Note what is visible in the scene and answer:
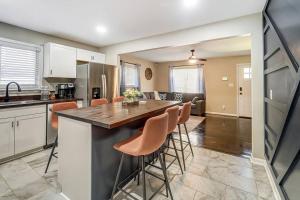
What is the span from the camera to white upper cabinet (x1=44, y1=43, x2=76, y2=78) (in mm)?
3400

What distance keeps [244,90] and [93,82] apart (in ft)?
18.6

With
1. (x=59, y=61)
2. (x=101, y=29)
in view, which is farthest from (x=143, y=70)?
(x=59, y=61)

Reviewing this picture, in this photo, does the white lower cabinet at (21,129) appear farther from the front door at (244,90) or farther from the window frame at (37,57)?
the front door at (244,90)

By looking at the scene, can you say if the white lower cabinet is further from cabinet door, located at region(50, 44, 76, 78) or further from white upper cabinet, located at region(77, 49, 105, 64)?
white upper cabinet, located at region(77, 49, 105, 64)

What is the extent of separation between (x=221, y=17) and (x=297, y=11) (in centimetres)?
171

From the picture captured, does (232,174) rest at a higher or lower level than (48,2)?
lower

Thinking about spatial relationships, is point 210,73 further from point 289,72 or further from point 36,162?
point 36,162

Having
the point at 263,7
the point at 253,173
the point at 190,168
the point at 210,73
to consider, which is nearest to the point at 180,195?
the point at 190,168

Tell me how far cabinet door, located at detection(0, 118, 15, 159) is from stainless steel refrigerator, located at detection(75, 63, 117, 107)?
4.63 ft

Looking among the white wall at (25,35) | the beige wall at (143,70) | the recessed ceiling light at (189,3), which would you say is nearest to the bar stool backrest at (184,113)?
the recessed ceiling light at (189,3)

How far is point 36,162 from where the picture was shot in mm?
2518

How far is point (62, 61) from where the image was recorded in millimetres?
3578

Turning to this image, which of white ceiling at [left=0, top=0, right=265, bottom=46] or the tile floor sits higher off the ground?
white ceiling at [left=0, top=0, right=265, bottom=46]

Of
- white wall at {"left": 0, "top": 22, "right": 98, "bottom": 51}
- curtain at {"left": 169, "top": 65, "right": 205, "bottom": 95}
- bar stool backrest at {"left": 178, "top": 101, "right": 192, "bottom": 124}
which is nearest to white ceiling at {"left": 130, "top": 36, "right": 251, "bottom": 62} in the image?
curtain at {"left": 169, "top": 65, "right": 205, "bottom": 95}
